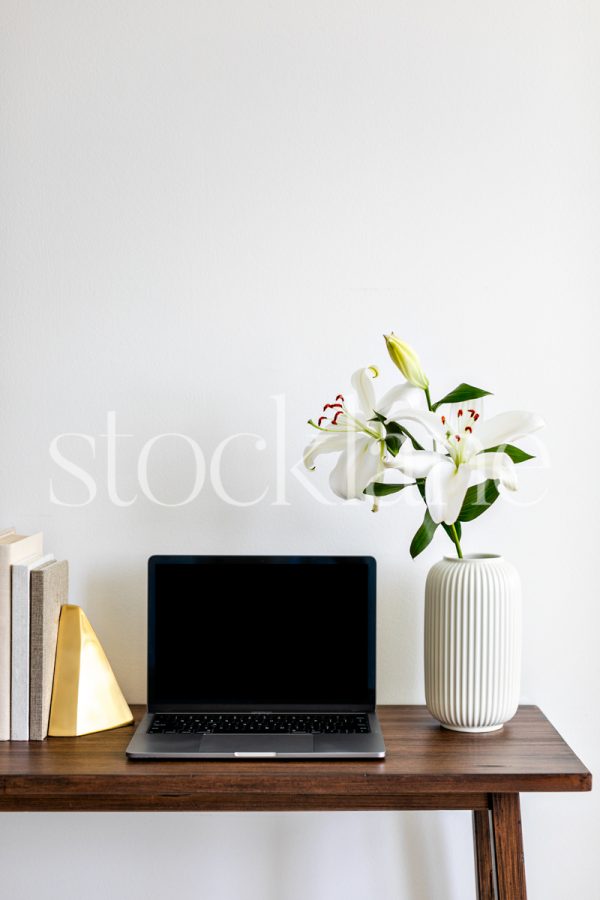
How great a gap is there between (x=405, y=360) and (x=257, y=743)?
1.82ft

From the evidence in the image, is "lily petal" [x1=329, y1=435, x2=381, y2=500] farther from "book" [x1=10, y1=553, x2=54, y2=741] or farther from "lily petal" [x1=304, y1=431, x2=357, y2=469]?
"book" [x1=10, y1=553, x2=54, y2=741]

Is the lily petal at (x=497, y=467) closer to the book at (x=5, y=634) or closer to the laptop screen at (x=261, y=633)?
the laptop screen at (x=261, y=633)

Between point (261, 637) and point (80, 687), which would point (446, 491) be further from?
point (80, 687)

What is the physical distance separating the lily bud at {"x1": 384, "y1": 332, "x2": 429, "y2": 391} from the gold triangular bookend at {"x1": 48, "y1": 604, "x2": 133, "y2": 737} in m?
0.59

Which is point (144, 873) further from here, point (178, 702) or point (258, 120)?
point (258, 120)

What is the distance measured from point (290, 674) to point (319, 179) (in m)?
0.78

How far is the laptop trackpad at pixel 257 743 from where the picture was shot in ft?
3.76

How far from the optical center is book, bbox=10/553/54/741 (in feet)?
4.07

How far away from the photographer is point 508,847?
1.13 meters

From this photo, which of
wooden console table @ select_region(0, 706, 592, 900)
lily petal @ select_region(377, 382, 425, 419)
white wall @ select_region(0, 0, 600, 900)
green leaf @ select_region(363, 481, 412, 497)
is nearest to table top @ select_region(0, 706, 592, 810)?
wooden console table @ select_region(0, 706, 592, 900)

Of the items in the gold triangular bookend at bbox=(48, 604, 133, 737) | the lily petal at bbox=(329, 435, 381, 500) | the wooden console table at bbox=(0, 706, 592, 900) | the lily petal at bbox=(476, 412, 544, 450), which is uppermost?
the lily petal at bbox=(476, 412, 544, 450)

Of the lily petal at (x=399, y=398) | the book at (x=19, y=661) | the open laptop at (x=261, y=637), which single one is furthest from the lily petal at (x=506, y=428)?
the book at (x=19, y=661)

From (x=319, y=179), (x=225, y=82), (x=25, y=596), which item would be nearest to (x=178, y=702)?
(x=25, y=596)

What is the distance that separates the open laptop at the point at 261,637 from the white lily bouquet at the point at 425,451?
0.14 m
